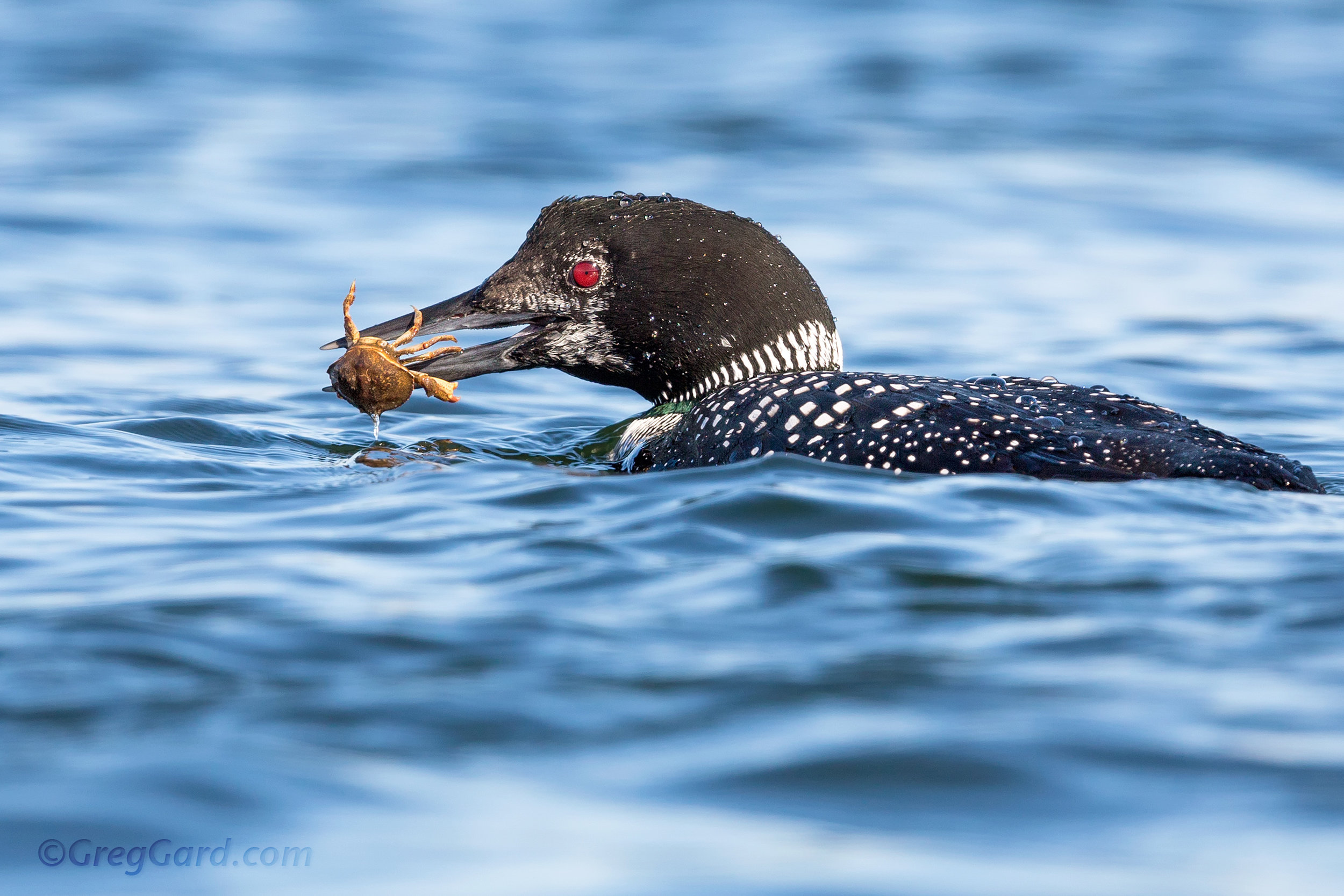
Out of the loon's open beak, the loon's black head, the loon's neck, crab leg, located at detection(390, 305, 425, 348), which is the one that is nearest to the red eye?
the loon's black head

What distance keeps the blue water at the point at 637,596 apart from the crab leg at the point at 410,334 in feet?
1.15

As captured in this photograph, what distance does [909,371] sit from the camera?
6.92m

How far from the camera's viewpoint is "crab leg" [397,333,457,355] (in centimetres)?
507

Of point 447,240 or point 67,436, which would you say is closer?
point 67,436

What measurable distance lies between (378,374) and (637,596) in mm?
1777

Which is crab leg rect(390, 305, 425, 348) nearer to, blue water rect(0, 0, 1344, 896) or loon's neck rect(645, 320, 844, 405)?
blue water rect(0, 0, 1344, 896)

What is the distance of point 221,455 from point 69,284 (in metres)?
3.34

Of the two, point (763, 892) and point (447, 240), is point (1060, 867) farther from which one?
point (447, 240)

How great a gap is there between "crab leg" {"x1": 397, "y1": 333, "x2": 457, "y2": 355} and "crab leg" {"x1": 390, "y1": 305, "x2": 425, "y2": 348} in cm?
2

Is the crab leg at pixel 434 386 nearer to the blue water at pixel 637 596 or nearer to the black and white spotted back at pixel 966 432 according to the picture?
the blue water at pixel 637 596

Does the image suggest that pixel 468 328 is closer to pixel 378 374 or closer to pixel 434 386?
pixel 434 386

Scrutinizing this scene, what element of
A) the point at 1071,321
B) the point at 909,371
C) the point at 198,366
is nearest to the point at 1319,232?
the point at 1071,321

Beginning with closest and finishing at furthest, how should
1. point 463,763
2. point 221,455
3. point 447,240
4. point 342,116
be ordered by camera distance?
point 463,763 → point 221,455 → point 447,240 → point 342,116

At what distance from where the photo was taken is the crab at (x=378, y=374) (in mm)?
4938
